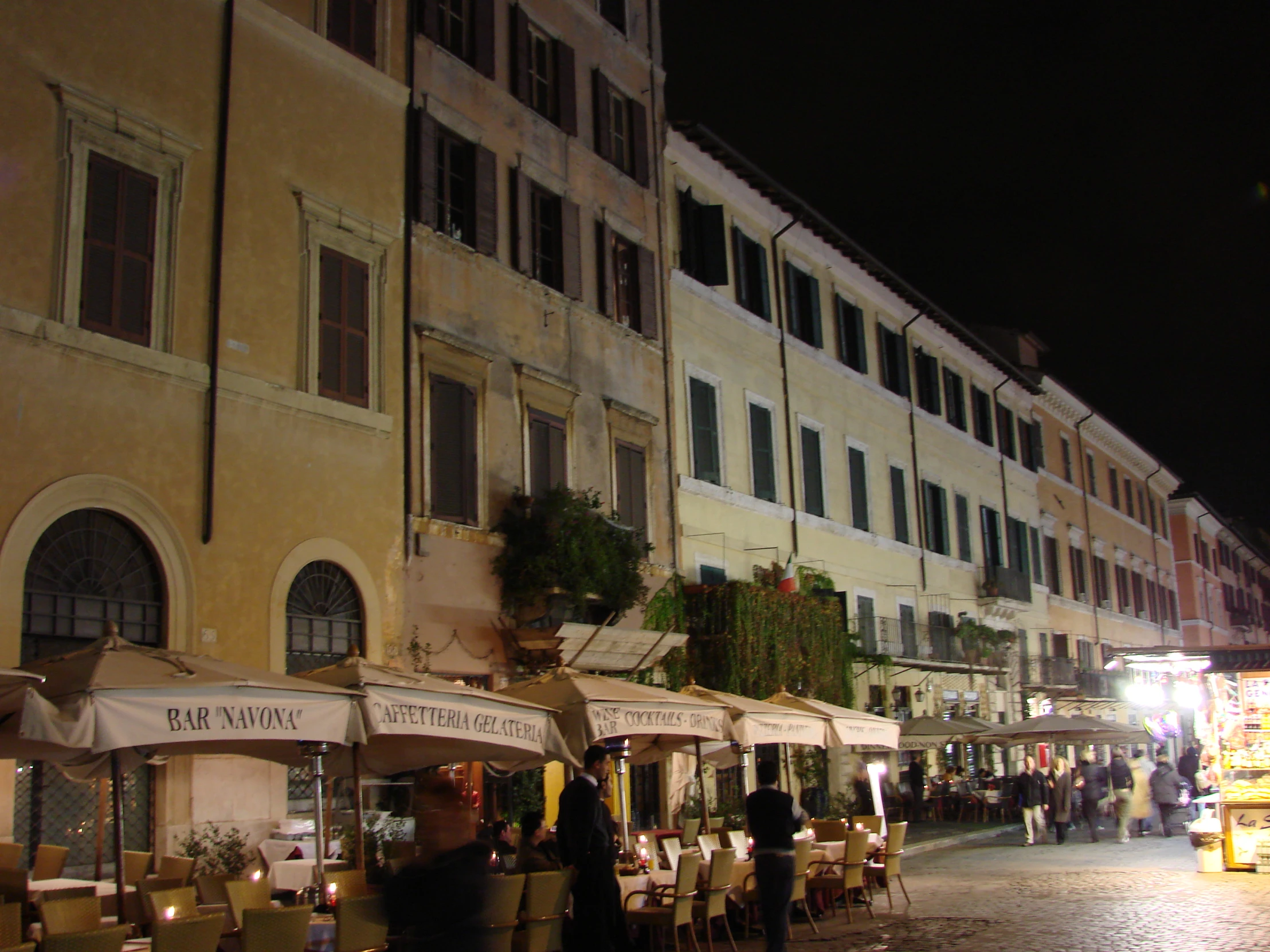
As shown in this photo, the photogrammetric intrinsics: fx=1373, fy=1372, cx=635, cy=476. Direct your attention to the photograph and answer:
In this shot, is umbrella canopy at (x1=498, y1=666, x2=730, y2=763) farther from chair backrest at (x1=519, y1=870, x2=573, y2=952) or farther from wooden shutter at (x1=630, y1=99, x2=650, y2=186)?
wooden shutter at (x1=630, y1=99, x2=650, y2=186)

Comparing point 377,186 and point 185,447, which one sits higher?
point 377,186

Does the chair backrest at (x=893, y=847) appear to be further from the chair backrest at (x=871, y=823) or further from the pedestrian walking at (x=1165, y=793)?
the pedestrian walking at (x=1165, y=793)

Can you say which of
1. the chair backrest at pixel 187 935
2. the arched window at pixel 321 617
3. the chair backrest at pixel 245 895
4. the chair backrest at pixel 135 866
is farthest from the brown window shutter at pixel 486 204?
the chair backrest at pixel 187 935

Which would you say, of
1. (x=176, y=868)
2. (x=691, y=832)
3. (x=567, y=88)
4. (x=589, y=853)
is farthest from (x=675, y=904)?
(x=567, y=88)

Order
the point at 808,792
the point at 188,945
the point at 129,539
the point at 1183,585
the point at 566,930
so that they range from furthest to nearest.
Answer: the point at 1183,585
the point at 808,792
the point at 129,539
the point at 566,930
the point at 188,945

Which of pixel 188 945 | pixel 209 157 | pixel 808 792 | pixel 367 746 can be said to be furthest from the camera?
pixel 808 792

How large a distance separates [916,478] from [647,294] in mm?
12377

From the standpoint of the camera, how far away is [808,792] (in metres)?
25.0

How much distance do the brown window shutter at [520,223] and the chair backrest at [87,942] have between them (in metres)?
13.5

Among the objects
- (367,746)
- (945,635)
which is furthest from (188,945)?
(945,635)

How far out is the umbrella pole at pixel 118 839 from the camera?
943 cm

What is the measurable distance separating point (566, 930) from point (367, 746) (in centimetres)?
263

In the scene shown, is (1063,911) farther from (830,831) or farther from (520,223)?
(520,223)

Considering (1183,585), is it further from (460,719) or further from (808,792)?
(460,719)
